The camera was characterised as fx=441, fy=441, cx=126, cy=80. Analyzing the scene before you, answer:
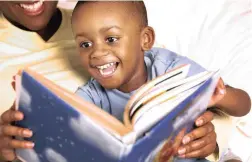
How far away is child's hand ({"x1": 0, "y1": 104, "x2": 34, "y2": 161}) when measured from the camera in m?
0.75

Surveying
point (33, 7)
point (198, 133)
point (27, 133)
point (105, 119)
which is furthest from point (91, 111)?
point (33, 7)

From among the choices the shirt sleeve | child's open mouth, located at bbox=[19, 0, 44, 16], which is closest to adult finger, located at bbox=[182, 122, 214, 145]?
the shirt sleeve

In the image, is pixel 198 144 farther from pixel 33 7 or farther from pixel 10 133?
pixel 33 7

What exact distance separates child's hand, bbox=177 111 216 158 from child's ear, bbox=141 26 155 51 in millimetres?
196

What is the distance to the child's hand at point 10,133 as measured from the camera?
0.75 m

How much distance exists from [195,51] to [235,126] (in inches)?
8.7

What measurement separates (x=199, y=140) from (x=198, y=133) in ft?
0.08

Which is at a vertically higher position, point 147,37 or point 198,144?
point 147,37

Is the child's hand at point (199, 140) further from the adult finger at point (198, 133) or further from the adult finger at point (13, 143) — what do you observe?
the adult finger at point (13, 143)

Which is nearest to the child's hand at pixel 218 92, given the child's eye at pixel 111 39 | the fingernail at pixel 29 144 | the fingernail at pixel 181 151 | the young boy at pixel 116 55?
the young boy at pixel 116 55

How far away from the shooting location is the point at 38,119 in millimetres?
729

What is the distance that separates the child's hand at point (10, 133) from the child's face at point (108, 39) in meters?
0.19

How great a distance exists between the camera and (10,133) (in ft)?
2.50

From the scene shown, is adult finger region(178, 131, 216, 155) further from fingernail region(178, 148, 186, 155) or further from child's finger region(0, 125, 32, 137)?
child's finger region(0, 125, 32, 137)
